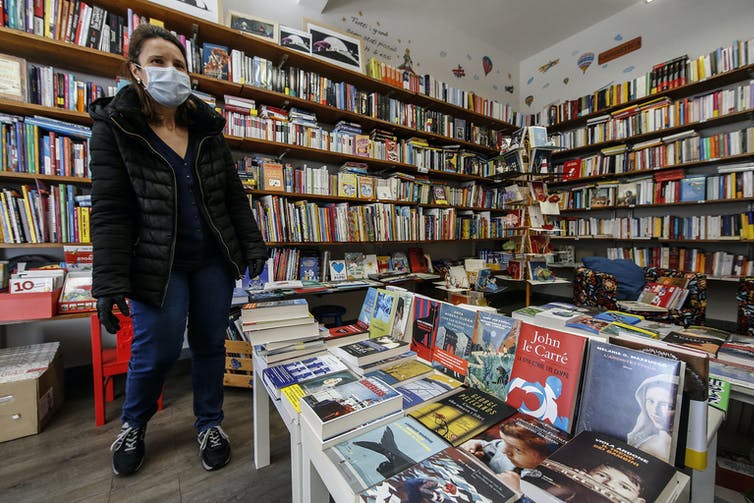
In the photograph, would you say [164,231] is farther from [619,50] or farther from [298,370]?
[619,50]

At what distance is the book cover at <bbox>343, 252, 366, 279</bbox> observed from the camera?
273cm

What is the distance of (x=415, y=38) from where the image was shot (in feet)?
11.2

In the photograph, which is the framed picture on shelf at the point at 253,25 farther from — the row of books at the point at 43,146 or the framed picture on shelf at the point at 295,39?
the row of books at the point at 43,146

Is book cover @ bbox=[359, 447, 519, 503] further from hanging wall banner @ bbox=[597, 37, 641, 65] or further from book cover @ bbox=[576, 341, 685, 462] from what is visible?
hanging wall banner @ bbox=[597, 37, 641, 65]

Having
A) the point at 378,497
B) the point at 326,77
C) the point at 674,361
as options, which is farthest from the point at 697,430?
the point at 326,77

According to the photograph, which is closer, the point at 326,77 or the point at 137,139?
the point at 137,139

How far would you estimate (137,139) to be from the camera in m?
1.03

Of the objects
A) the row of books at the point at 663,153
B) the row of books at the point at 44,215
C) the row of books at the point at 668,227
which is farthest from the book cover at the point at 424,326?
the row of books at the point at 668,227

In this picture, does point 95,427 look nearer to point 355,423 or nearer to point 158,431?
point 158,431

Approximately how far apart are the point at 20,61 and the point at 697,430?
9.94 feet

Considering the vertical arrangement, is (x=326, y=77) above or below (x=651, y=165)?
above

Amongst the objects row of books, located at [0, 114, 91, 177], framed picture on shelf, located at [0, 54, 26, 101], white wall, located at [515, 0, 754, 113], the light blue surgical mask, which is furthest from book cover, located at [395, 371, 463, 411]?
white wall, located at [515, 0, 754, 113]

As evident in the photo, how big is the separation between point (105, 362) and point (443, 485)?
6.39 feet

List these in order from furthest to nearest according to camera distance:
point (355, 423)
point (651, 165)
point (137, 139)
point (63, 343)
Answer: point (651, 165) → point (63, 343) → point (137, 139) → point (355, 423)
